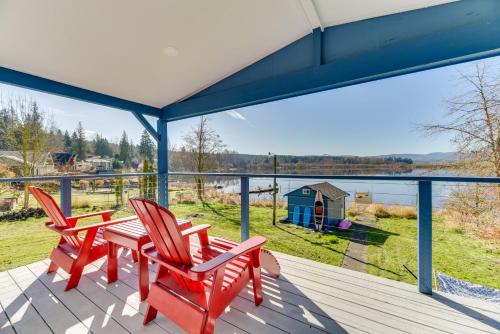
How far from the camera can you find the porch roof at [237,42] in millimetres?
2025

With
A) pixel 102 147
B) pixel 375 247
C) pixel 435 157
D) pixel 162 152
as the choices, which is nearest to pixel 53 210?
pixel 162 152

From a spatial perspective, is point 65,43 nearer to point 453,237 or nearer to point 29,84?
point 29,84

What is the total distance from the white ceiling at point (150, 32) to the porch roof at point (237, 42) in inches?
0.4

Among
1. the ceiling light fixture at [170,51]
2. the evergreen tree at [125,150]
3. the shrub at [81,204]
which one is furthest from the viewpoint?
the evergreen tree at [125,150]

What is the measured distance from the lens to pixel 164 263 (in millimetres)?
1445

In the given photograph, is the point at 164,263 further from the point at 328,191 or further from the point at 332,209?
the point at 328,191

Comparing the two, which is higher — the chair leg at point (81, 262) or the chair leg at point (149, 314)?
the chair leg at point (81, 262)

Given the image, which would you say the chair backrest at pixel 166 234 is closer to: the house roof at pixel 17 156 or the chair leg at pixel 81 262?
the chair leg at pixel 81 262

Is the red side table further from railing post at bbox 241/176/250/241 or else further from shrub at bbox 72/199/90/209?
shrub at bbox 72/199/90/209

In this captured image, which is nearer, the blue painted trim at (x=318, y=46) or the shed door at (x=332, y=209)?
the blue painted trim at (x=318, y=46)

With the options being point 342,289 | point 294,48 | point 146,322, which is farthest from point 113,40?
point 342,289

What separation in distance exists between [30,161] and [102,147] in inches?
131

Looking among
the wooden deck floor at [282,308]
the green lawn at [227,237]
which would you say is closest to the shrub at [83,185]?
the green lawn at [227,237]

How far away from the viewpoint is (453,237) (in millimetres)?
3789
